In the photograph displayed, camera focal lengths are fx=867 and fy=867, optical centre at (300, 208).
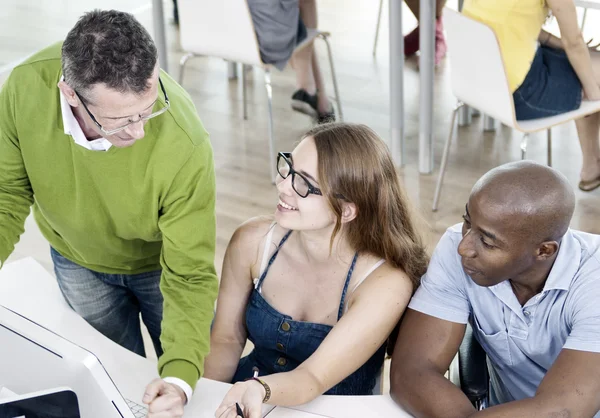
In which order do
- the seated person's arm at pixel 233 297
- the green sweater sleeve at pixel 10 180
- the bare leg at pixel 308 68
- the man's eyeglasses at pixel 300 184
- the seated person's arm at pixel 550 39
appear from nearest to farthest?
1. the green sweater sleeve at pixel 10 180
2. the man's eyeglasses at pixel 300 184
3. the seated person's arm at pixel 233 297
4. the seated person's arm at pixel 550 39
5. the bare leg at pixel 308 68

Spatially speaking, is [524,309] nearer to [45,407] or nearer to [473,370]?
[473,370]

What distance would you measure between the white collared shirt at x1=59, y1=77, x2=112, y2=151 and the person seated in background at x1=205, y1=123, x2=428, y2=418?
1.29ft

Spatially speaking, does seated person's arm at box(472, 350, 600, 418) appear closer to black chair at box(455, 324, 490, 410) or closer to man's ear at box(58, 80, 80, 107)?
black chair at box(455, 324, 490, 410)

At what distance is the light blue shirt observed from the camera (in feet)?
5.38

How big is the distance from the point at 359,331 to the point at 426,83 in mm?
2055

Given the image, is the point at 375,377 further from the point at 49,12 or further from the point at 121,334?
the point at 49,12

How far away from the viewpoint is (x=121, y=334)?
7.00ft

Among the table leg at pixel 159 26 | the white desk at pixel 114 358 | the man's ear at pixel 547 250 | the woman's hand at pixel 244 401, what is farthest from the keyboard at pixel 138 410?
the table leg at pixel 159 26

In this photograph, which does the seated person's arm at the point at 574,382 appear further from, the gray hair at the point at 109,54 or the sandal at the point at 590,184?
the sandal at the point at 590,184

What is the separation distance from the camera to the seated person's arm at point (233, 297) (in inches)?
77.3

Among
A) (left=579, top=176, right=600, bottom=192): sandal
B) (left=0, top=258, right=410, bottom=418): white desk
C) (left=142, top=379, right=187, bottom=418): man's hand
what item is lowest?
(left=579, top=176, right=600, bottom=192): sandal

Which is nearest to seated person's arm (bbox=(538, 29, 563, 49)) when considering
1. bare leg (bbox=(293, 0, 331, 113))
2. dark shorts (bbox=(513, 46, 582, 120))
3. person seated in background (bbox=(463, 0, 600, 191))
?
person seated in background (bbox=(463, 0, 600, 191))

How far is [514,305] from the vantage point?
5.64 feet

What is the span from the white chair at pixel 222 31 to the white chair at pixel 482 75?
835 millimetres
